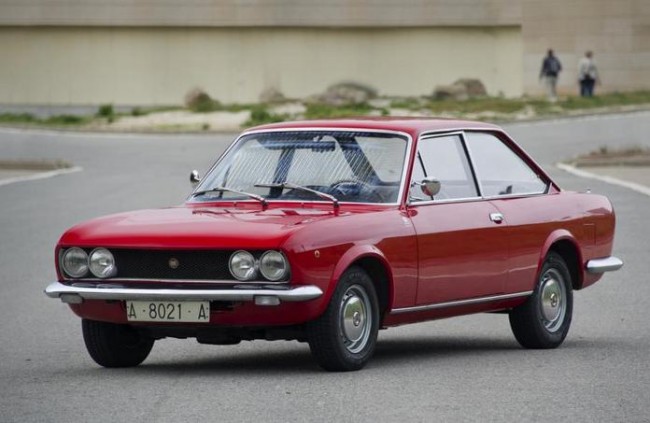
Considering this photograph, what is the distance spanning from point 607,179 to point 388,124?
2025 centimetres

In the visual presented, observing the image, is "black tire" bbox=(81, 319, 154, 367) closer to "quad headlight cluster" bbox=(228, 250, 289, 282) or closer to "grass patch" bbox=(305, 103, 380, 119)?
"quad headlight cluster" bbox=(228, 250, 289, 282)

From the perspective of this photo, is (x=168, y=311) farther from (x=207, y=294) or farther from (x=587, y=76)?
(x=587, y=76)

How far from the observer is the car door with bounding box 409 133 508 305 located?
10.3 m

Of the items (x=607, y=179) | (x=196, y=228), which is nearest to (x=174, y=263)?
(x=196, y=228)

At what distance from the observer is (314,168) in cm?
1064

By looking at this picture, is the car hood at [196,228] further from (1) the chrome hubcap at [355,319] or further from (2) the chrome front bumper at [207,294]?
(1) the chrome hubcap at [355,319]

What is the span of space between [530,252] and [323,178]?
1528 millimetres

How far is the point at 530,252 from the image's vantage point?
36.8 feet

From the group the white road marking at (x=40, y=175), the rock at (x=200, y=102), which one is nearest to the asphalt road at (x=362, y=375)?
the white road marking at (x=40, y=175)

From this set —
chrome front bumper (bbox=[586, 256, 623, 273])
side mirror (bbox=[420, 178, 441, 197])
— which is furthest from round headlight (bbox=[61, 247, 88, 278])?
chrome front bumper (bbox=[586, 256, 623, 273])

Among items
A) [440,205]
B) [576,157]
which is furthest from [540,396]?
[576,157]

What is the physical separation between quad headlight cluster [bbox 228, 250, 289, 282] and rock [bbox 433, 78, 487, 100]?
53365 millimetres

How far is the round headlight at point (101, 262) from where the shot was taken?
31.8 ft

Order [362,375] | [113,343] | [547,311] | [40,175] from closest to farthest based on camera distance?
[362,375], [113,343], [547,311], [40,175]
